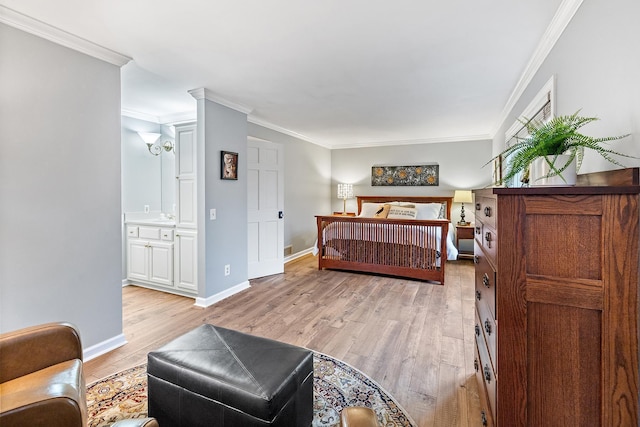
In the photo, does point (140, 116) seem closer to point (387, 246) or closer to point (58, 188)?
point (58, 188)

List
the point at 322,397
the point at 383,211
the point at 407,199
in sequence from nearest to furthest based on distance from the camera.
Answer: the point at 322,397, the point at 383,211, the point at 407,199

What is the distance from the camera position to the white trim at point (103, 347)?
7.55ft

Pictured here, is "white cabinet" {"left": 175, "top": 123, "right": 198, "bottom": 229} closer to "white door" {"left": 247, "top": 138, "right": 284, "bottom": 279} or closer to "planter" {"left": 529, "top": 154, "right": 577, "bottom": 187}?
"white door" {"left": 247, "top": 138, "right": 284, "bottom": 279}

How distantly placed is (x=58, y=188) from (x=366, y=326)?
2701 mm

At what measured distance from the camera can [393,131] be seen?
5.50 m

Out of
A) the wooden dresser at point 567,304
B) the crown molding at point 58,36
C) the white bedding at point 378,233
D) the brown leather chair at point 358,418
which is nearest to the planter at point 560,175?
the wooden dresser at point 567,304

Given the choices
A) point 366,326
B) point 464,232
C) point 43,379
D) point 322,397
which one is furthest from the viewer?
point 464,232

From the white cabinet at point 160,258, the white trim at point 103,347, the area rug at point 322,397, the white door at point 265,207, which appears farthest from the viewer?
the white door at point 265,207

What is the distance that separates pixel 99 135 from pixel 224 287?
81.8 inches

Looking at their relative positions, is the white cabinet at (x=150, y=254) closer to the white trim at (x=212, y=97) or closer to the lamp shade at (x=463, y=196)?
the white trim at (x=212, y=97)

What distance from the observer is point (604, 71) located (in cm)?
142

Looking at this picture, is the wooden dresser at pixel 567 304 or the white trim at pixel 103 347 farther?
the white trim at pixel 103 347

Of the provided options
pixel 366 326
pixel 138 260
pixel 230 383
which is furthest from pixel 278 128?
pixel 230 383

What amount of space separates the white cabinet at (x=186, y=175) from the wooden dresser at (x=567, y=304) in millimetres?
Result: 3344
